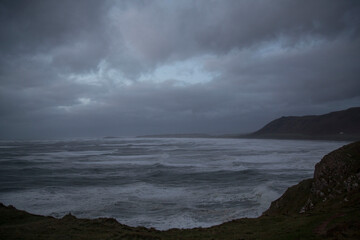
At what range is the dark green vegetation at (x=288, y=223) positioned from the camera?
338 inches

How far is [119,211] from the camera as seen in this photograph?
15.8m

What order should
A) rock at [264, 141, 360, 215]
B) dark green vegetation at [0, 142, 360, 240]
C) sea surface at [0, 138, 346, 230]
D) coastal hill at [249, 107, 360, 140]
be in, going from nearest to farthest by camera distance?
dark green vegetation at [0, 142, 360, 240], rock at [264, 141, 360, 215], sea surface at [0, 138, 346, 230], coastal hill at [249, 107, 360, 140]

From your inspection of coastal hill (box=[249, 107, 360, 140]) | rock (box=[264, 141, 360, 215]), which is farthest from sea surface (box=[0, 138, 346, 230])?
coastal hill (box=[249, 107, 360, 140])

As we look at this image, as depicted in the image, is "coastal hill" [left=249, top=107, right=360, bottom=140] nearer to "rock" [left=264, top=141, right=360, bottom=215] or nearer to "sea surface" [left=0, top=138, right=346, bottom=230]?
"sea surface" [left=0, top=138, right=346, bottom=230]

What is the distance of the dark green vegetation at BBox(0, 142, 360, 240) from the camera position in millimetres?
8586

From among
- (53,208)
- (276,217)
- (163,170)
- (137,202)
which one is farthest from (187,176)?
(276,217)

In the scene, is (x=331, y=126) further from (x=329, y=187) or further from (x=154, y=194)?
(x=329, y=187)

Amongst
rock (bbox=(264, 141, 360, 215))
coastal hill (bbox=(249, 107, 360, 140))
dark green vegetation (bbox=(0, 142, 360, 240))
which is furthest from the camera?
coastal hill (bbox=(249, 107, 360, 140))

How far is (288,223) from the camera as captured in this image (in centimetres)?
998

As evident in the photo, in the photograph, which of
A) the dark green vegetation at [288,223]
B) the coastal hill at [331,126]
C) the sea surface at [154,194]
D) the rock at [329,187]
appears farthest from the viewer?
the coastal hill at [331,126]

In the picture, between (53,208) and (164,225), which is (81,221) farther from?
(53,208)

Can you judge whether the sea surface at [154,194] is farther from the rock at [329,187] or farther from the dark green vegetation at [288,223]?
the dark green vegetation at [288,223]

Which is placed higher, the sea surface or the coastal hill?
the coastal hill

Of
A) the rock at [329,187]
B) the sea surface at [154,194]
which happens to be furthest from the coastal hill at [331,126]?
the rock at [329,187]
